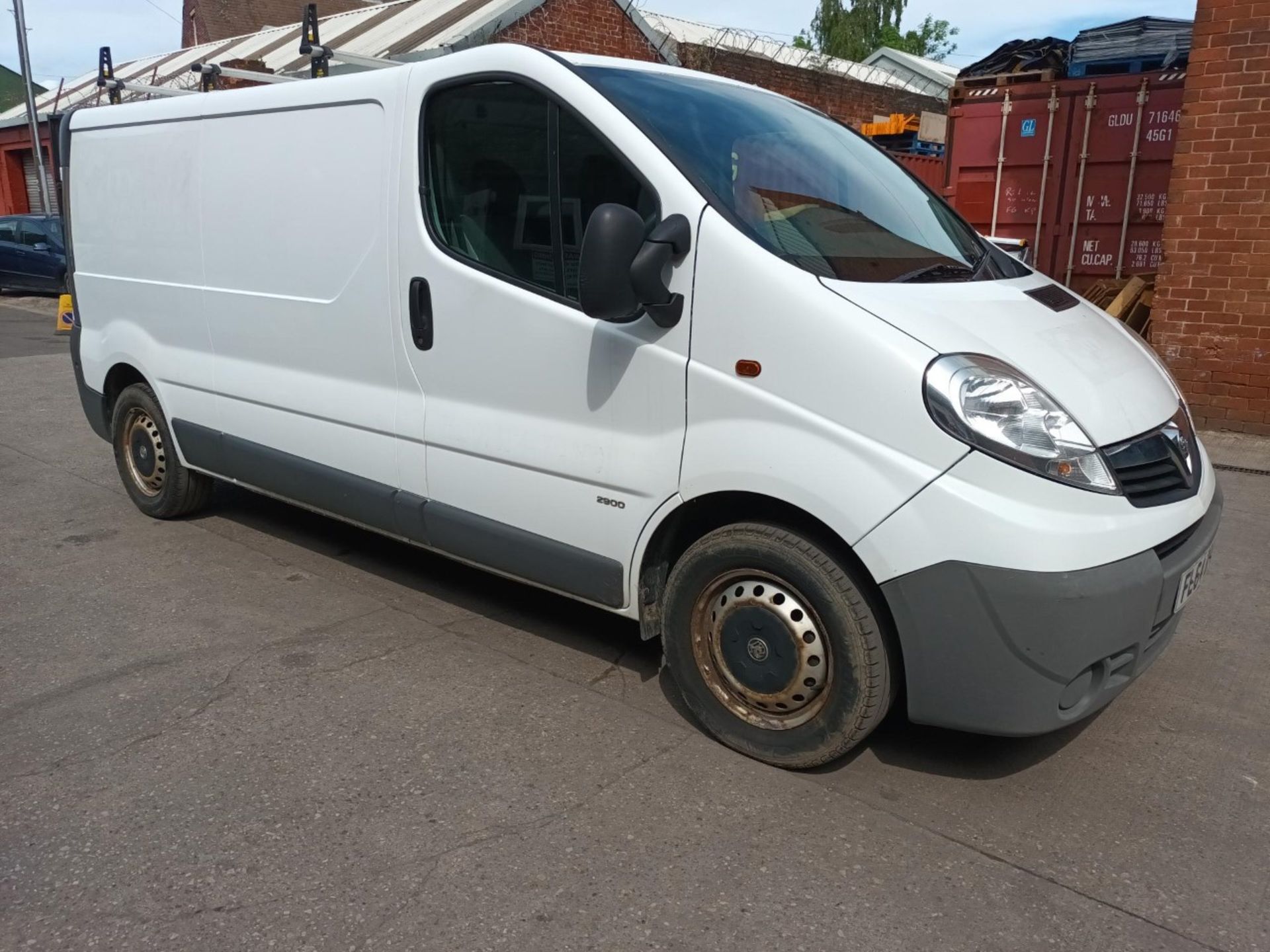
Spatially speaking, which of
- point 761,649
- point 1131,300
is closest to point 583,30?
point 1131,300

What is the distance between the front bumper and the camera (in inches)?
109

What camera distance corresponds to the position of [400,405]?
4.14 m

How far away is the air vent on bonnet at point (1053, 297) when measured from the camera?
11.5ft

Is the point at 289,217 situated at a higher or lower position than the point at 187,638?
higher

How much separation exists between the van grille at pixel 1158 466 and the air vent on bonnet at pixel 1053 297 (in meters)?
0.51

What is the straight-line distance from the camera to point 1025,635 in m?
2.79

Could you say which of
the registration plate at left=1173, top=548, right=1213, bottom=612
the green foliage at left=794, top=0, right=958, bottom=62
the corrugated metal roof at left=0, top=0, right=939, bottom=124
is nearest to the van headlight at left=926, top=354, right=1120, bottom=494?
the registration plate at left=1173, top=548, right=1213, bottom=612

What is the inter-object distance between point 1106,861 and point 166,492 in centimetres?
487

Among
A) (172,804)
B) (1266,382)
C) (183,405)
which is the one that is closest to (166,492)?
(183,405)

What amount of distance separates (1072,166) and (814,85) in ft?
38.5

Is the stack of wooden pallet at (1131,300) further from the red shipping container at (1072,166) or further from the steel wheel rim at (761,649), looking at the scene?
the steel wheel rim at (761,649)

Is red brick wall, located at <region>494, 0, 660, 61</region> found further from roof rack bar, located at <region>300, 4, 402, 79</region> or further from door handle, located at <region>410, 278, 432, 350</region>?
door handle, located at <region>410, 278, 432, 350</region>

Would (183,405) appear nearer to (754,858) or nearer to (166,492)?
(166,492)

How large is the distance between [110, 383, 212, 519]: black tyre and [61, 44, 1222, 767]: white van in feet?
3.83
